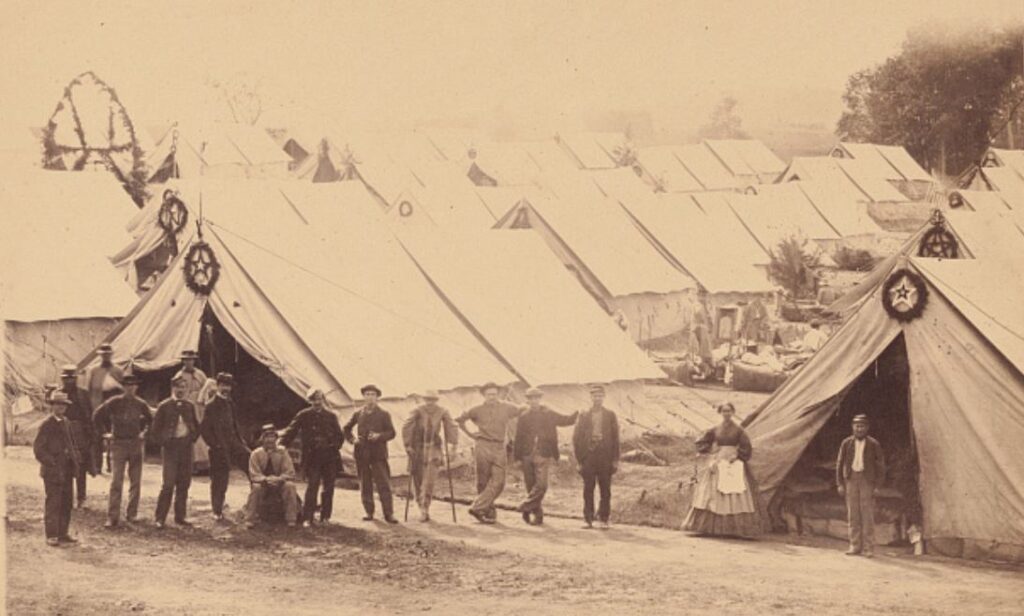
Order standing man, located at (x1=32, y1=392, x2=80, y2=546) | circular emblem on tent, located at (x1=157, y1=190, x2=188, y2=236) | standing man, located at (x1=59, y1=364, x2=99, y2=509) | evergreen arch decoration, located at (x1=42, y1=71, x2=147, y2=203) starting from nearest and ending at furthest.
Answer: standing man, located at (x1=32, y1=392, x2=80, y2=546) < standing man, located at (x1=59, y1=364, x2=99, y2=509) < evergreen arch decoration, located at (x1=42, y1=71, x2=147, y2=203) < circular emblem on tent, located at (x1=157, y1=190, x2=188, y2=236)

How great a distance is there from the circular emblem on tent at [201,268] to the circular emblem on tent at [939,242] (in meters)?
6.24

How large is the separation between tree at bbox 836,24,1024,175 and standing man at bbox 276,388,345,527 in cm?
541

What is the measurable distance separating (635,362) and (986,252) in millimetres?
Result: 4493

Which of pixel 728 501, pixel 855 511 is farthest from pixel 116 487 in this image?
pixel 855 511

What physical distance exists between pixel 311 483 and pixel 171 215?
7.57 meters

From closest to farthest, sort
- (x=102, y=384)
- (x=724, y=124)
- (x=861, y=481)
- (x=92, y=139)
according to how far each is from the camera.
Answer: (x=861, y=481), (x=102, y=384), (x=92, y=139), (x=724, y=124)

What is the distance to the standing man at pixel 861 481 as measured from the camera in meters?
11.0

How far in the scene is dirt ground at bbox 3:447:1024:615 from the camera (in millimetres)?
9625

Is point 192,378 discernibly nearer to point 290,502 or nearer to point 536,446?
point 290,502

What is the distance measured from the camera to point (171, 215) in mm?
18562

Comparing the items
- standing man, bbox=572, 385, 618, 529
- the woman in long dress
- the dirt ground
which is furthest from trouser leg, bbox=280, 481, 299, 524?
the woman in long dress

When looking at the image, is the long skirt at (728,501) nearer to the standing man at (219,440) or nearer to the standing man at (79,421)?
the standing man at (219,440)

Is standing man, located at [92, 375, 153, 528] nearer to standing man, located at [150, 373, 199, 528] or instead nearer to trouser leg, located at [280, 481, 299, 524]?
standing man, located at [150, 373, 199, 528]

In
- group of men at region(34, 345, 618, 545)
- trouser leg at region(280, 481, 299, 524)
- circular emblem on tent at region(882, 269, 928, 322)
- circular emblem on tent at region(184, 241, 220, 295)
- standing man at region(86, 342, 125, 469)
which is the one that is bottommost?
trouser leg at region(280, 481, 299, 524)
